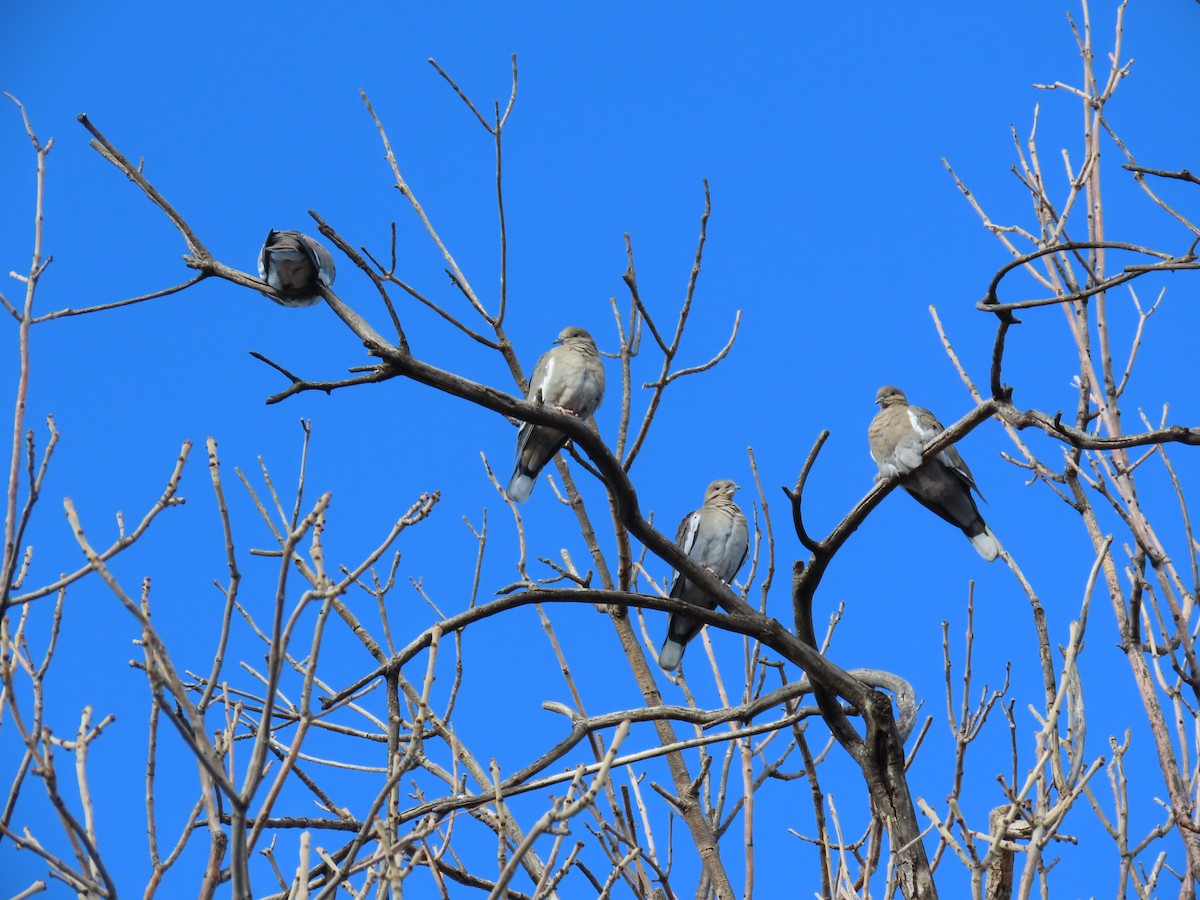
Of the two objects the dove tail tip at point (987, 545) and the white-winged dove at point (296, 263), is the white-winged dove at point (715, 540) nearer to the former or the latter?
the dove tail tip at point (987, 545)

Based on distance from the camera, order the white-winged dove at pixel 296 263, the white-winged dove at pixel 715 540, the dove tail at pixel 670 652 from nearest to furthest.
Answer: the white-winged dove at pixel 296 263 → the dove tail at pixel 670 652 → the white-winged dove at pixel 715 540

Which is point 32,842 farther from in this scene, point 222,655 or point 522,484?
point 522,484

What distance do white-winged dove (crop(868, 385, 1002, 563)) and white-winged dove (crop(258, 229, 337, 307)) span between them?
2.63 m

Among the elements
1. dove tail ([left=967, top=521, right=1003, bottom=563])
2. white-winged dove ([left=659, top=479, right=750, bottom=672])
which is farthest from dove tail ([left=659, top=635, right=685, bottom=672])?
dove tail ([left=967, top=521, right=1003, bottom=563])

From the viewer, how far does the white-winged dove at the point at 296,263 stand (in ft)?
15.9

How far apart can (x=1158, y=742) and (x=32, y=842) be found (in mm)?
3362

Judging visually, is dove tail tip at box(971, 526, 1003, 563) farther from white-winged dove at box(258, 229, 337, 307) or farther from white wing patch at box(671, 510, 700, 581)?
white-winged dove at box(258, 229, 337, 307)

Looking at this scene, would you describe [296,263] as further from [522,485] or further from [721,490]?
[721,490]

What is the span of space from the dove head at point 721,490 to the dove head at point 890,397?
44.1 inches

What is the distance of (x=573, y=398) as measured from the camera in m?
5.87

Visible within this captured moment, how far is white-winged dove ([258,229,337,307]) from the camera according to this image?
4848 millimetres

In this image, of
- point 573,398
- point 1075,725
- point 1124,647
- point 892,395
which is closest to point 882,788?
point 1075,725

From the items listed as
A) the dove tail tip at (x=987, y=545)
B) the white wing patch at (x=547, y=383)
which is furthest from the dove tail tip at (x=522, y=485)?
the dove tail tip at (x=987, y=545)

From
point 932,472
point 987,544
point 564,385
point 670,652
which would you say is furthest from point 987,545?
point 564,385
